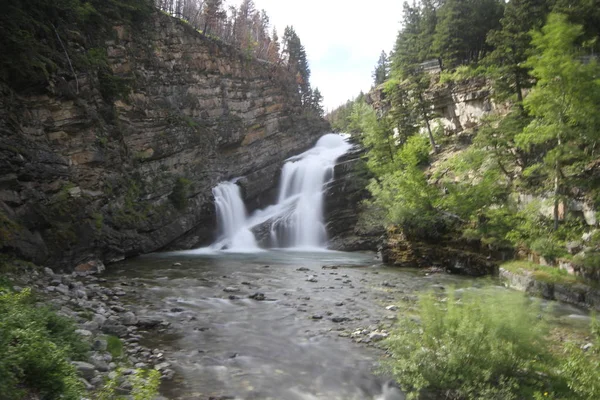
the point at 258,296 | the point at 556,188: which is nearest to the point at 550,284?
the point at 556,188

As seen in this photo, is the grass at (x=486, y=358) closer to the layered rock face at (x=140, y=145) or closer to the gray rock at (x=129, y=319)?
the gray rock at (x=129, y=319)

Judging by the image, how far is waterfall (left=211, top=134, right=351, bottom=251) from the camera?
33.0m

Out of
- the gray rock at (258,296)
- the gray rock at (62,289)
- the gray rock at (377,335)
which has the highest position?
the gray rock at (62,289)

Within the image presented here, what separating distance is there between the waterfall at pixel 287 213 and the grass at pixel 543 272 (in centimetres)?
1827

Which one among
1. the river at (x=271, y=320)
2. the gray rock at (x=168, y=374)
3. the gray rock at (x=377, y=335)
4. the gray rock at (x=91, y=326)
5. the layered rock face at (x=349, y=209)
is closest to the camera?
the gray rock at (x=168, y=374)

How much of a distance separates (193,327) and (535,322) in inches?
307

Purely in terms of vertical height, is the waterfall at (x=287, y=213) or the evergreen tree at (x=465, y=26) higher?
the evergreen tree at (x=465, y=26)

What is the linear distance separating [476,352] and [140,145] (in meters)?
26.2

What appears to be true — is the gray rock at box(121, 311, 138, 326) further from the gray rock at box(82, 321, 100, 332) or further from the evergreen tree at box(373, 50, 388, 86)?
the evergreen tree at box(373, 50, 388, 86)

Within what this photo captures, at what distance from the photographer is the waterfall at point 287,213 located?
108 feet

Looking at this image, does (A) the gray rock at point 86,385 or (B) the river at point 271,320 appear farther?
(B) the river at point 271,320

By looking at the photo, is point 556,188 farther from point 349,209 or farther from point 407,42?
point 407,42

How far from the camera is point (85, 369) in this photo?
20.8ft

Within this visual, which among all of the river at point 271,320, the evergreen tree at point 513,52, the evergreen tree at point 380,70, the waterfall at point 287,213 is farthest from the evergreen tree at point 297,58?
the river at point 271,320
